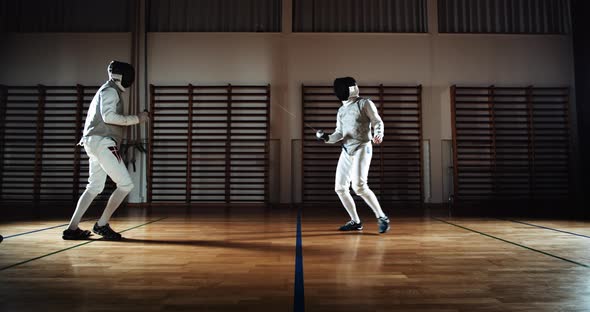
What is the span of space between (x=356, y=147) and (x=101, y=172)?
80.4 inches

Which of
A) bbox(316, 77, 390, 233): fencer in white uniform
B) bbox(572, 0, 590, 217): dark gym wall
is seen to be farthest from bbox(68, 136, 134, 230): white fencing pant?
bbox(572, 0, 590, 217): dark gym wall

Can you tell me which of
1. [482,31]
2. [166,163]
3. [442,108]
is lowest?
[166,163]

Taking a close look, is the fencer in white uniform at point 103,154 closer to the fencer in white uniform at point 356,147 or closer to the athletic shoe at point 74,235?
the athletic shoe at point 74,235

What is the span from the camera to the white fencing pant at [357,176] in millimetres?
3061

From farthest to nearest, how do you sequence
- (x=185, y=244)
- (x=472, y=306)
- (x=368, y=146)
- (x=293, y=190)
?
(x=293, y=190)
(x=368, y=146)
(x=185, y=244)
(x=472, y=306)

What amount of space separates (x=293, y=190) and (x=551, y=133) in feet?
15.2

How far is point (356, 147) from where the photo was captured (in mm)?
3107

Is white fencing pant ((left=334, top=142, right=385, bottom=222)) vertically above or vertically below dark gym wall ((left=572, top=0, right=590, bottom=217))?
below

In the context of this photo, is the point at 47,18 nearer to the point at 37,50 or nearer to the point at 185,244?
the point at 37,50

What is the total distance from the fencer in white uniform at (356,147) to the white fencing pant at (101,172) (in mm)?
1649

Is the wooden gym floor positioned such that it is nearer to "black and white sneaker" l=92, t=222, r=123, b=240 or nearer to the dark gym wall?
"black and white sneaker" l=92, t=222, r=123, b=240

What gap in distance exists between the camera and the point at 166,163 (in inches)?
246

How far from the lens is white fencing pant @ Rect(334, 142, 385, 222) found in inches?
120

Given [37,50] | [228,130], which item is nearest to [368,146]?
[228,130]
